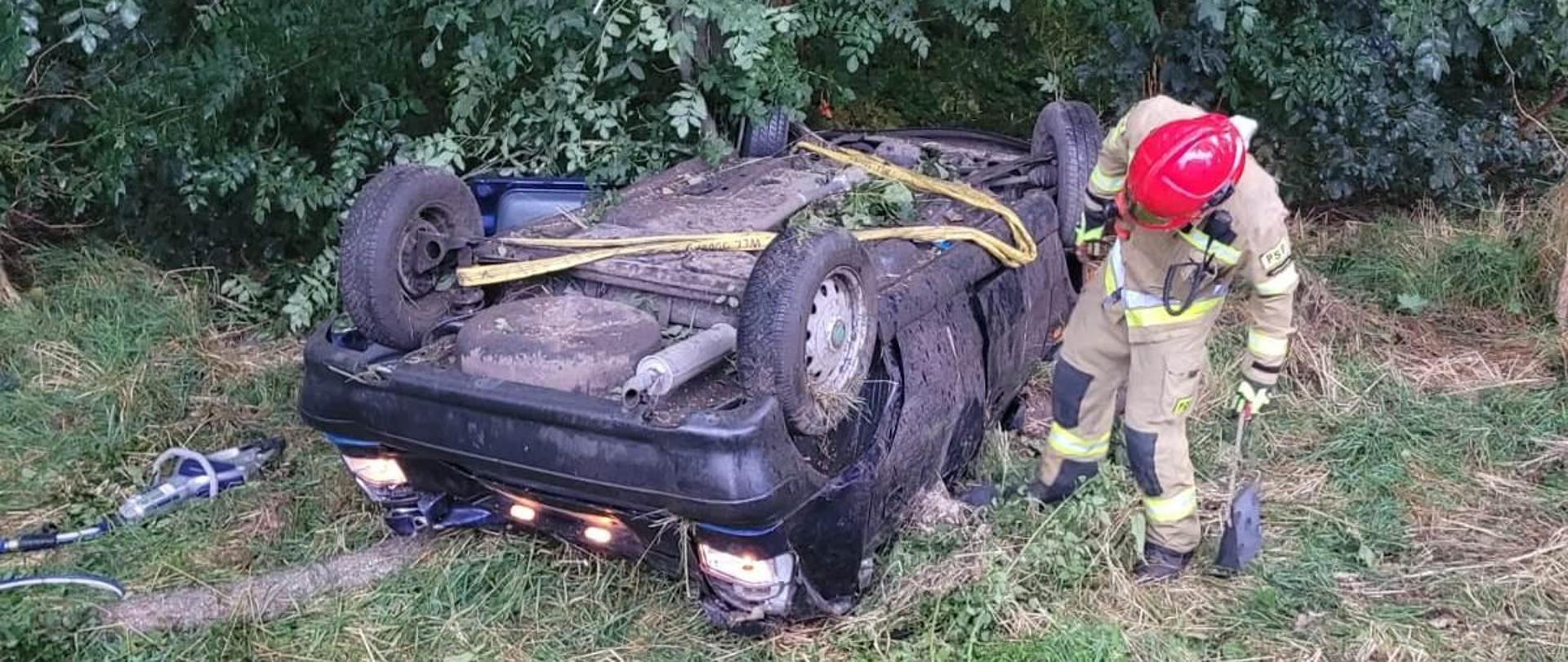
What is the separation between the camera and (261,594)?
3582 mm

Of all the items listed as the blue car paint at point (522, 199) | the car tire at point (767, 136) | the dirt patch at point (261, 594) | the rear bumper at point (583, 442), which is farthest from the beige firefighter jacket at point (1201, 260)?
the dirt patch at point (261, 594)

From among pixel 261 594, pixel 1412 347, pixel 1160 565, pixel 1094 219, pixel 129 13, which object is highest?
pixel 129 13

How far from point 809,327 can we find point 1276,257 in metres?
1.31

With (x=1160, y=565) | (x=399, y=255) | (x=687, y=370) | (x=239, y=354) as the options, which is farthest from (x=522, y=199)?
(x=1160, y=565)

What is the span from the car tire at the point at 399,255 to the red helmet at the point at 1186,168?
1794mm

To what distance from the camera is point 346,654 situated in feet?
11.2

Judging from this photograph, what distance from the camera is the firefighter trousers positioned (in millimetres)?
3674

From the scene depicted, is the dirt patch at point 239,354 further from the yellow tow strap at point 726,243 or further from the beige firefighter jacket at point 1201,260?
the beige firefighter jacket at point 1201,260

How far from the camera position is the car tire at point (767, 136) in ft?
15.6

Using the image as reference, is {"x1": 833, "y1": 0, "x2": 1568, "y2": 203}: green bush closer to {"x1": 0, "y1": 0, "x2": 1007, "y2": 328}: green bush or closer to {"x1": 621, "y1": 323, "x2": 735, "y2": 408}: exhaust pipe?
{"x1": 0, "y1": 0, "x2": 1007, "y2": 328}: green bush

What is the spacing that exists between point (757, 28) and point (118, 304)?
319cm

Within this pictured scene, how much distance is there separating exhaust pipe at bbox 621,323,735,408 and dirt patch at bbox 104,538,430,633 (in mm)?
1206

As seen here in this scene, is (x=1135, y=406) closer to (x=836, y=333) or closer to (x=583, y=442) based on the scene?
(x=836, y=333)

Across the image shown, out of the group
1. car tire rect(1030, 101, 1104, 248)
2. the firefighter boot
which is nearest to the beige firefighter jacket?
car tire rect(1030, 101, 1104, 248)
